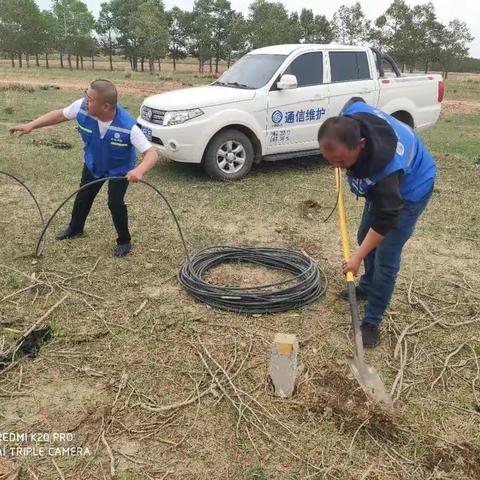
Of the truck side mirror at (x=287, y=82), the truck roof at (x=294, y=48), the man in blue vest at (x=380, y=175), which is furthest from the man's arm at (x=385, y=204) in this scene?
the truck roof at (x=294, y=48)

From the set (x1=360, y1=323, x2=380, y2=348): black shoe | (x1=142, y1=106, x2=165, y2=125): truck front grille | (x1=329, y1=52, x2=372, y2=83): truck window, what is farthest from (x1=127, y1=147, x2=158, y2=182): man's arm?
(x1=329, y1=52, x2=372, y2=83): truck window

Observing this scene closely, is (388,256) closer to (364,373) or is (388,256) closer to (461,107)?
(364,373)

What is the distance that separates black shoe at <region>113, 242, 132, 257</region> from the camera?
14.9 ft

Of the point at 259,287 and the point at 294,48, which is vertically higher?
the point at 294,48

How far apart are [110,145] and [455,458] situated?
130 inches

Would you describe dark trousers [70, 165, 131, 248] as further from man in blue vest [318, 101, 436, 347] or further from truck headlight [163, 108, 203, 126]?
man in blue vest [318, 101, 436, 347]

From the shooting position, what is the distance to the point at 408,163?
9.19ft

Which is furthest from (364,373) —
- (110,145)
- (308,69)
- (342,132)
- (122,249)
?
(308,69)

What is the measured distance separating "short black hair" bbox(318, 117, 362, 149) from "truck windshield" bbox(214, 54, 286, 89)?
4699 mm

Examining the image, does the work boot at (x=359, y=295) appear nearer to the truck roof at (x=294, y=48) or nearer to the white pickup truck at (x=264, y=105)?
the white pickup truck at (x=264, y=105)

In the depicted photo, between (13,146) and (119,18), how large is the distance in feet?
173

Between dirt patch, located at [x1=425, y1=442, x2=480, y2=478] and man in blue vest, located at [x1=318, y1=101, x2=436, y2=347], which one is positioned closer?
man in blue vest, located at [x1=318, y1=101, x2=436, y2=347]

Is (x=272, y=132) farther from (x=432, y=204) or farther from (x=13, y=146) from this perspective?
(x=13, y=146)

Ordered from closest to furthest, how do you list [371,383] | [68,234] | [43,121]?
1. [371,383]
2. [43,121]
3. [68,234]
